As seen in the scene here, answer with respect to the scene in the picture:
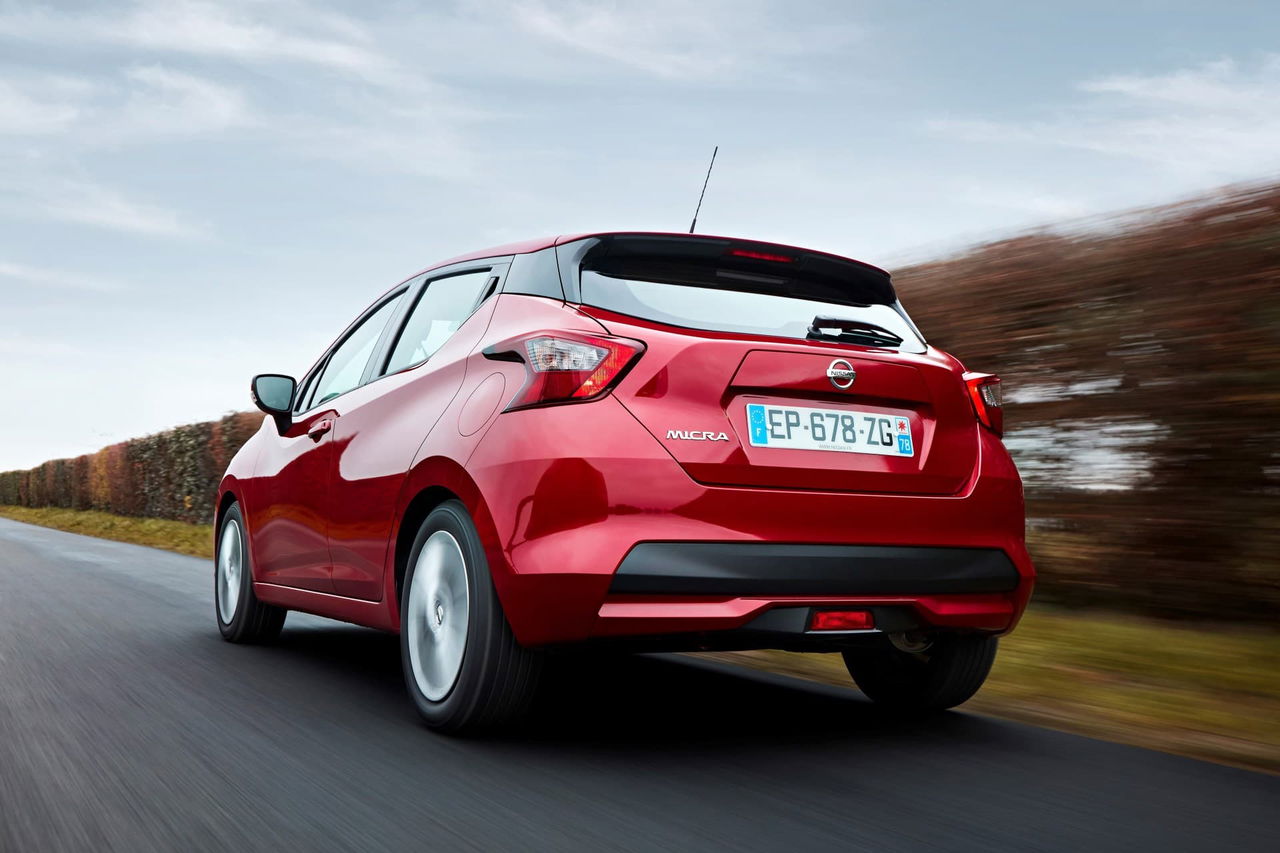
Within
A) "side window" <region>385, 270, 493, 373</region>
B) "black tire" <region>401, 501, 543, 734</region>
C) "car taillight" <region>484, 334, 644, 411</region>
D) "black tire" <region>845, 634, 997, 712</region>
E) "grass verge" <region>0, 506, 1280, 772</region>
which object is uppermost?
"side window" <region>385, 270, 493, 373</region>

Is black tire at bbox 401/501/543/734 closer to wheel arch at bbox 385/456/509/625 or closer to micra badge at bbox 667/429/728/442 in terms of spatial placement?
wheel arch at bbox 385/456/509/625

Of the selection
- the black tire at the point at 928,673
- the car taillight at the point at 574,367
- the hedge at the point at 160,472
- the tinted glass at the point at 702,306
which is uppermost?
the hedge at the point at 160,472

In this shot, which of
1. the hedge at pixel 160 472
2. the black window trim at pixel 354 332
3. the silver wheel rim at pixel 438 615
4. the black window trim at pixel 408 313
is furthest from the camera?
the hedge at pixel 160 472

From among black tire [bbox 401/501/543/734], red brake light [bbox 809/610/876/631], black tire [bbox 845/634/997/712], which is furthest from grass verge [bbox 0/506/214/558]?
red brake light [bbox 809/610/876/631]

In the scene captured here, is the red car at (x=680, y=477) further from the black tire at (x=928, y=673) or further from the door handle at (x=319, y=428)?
the door handle at (x=319, y=428)

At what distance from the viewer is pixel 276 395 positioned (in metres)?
6.04

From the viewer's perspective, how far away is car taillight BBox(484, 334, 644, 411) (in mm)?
3697

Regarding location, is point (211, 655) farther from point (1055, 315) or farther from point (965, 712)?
point (1055, 315)

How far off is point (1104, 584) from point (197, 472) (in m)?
20.7

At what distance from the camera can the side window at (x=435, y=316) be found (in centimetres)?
462

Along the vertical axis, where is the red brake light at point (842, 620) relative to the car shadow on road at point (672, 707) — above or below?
above

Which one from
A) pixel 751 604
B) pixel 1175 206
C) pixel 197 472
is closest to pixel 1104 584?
pixel 1175 206

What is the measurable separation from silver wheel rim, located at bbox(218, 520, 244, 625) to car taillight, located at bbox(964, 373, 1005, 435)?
12.8ft

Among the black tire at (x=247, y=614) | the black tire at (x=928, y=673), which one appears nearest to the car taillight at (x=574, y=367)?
the black tire at (x=928, y=673)
